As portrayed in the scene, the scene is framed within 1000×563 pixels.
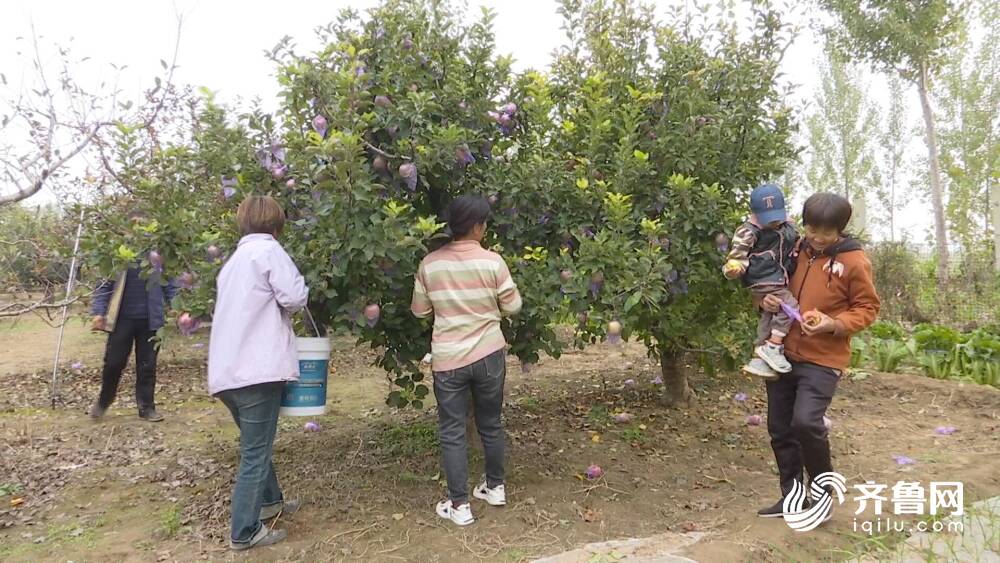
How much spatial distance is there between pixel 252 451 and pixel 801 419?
2296 mm

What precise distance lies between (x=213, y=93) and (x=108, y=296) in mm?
2551

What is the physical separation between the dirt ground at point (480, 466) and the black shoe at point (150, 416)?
0.11m

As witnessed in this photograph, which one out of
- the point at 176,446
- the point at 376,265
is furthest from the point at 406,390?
the point at 176,446

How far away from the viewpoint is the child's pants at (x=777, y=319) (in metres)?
2.75

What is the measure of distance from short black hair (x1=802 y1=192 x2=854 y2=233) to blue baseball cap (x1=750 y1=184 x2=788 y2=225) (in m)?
0.14

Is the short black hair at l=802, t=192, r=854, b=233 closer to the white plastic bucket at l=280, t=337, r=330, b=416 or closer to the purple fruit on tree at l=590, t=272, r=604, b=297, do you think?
the purple fruit on tree at l=590, t=272, r=604, b=297

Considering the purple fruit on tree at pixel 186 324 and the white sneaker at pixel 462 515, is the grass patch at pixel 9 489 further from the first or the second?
the white sneaker at pixel 462 515

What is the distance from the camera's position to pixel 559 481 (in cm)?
338

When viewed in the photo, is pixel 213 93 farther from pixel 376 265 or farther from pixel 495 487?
pixel 495 487

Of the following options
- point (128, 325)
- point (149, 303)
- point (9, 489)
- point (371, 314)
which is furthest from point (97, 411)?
point (371, 314)

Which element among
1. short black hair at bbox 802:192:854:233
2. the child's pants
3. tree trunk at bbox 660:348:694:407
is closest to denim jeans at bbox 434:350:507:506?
the child's pants

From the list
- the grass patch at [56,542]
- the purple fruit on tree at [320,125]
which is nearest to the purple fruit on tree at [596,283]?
the purple fruit on tree at [320,125]

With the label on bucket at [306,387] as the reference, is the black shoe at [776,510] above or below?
below

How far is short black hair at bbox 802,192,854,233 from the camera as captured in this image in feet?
8.61
